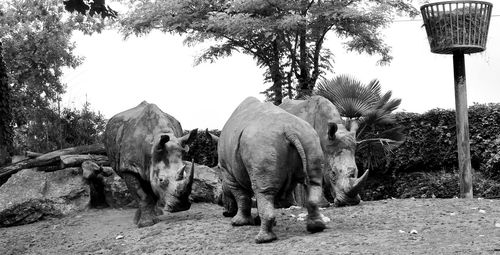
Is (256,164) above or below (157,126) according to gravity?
below

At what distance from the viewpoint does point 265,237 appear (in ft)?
31.2

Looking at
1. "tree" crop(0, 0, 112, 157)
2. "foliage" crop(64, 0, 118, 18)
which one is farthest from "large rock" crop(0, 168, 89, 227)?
"tree" crop(0, 0, 112, 157)

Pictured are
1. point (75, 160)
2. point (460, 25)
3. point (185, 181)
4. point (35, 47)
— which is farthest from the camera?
point (35, 47)

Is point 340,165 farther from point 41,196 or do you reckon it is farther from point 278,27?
point 278,27

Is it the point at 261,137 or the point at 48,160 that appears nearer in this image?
the point at 261,137

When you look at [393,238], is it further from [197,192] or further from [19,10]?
[19,10]

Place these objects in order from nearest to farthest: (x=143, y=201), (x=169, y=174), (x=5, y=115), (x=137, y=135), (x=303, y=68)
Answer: (x=169, y=174) → (x=143, y=201) → (x=137, y=135) → (x=5, y=115) → (x=303, y=68)

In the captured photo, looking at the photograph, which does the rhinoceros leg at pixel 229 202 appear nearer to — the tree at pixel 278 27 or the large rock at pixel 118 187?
the large rock at pixel 118 187

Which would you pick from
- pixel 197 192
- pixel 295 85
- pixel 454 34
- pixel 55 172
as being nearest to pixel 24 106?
pixel 295 85

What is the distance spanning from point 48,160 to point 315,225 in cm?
850

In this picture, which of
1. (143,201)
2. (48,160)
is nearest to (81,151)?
(48,160)

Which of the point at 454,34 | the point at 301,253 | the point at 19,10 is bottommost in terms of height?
the point at 301,253

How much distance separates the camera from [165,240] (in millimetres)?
10688

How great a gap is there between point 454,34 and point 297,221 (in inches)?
237
